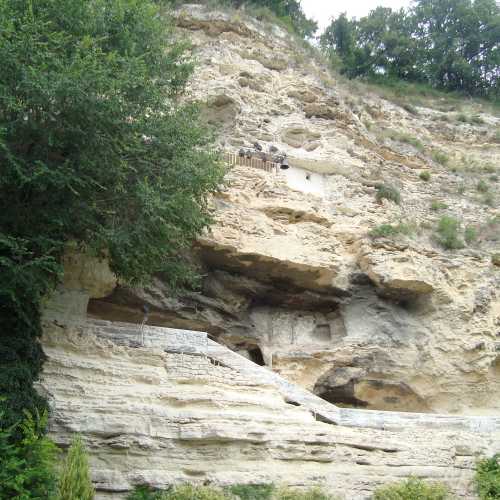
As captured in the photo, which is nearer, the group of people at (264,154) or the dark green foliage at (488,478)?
the dark green foliage at (488,478)

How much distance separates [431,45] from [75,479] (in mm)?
25765

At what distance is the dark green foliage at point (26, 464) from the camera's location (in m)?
8.05

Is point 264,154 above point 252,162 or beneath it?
above

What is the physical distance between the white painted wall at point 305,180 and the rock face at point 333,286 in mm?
39

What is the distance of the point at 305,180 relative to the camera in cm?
1755

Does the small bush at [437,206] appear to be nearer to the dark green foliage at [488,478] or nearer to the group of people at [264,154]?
the group of people at [264,154]

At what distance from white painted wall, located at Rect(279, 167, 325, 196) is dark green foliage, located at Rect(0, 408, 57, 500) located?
990 cm

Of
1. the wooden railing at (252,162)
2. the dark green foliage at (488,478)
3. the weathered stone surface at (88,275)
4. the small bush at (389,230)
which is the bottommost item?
the dark green foliage at (488,478)

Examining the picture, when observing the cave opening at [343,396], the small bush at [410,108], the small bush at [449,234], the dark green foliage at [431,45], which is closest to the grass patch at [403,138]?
the small bush at [410,108]

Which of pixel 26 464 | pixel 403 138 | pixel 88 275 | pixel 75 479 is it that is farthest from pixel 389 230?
pixel 26 464

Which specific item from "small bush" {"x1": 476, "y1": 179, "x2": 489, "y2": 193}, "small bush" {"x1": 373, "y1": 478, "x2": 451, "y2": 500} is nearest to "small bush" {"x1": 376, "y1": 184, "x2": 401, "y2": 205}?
"small bush" {"x1": 476, "y1": 179, "x2": 489, "y2": 193}

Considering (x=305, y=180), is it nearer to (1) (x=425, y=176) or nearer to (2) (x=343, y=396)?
(1) (x=425, y=176)

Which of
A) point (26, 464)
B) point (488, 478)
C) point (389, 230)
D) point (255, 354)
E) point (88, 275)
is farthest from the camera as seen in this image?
point (389, 230)

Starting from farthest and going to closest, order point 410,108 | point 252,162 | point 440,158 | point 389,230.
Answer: point 410,108
point 440,158
point 252,162
point 389,230
